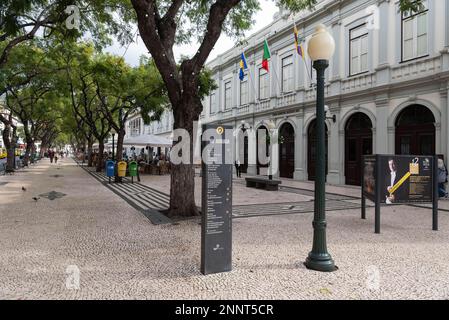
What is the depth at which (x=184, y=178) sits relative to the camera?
7504 millimetres

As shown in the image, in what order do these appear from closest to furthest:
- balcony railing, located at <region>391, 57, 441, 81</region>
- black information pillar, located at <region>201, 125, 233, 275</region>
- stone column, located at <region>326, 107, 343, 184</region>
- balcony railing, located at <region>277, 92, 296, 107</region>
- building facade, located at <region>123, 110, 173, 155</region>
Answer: black information pillar, located at <region>201, 125, 233, 275</region> < balcony railing, located at <region>391, 57, 441, 81</region> < stone column, located at <region>326, 107, 343, 184</region> < balcony railing, located at <region>277, 92, 296, 107</region> < building facade, located at <region>123, 110, 173, 155</region>

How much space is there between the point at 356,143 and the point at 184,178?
447 inches

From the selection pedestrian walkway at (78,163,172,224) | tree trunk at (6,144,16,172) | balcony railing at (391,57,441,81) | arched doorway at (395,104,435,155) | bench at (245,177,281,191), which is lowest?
pedestrian walkway at (78,163,172,224)

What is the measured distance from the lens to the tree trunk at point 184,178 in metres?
7.40

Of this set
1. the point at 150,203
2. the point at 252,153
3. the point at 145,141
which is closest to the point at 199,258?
the point at 150,203

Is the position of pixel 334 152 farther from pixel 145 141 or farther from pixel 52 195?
pixel 52 195

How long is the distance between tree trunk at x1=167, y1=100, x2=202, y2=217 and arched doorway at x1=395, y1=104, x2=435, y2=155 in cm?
1011

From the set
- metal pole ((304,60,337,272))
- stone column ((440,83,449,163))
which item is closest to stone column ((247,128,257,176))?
stone column ((440,83,449,163))

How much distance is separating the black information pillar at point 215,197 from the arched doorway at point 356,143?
42.4 ft

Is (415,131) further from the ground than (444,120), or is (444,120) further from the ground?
(444,120)

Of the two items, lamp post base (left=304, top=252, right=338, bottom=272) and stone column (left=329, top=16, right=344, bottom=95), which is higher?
stone column (left=329, top=16, right=344, bottom=95)

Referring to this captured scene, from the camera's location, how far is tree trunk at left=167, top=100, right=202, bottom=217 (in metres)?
7.40

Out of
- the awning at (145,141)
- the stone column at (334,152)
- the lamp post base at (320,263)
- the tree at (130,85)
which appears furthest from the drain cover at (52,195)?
the stone column at (334,152)

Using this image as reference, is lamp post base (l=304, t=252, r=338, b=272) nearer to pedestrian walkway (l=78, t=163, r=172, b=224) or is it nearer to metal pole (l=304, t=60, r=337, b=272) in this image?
metal pole (l=304, t=60, r=337, b=272)
